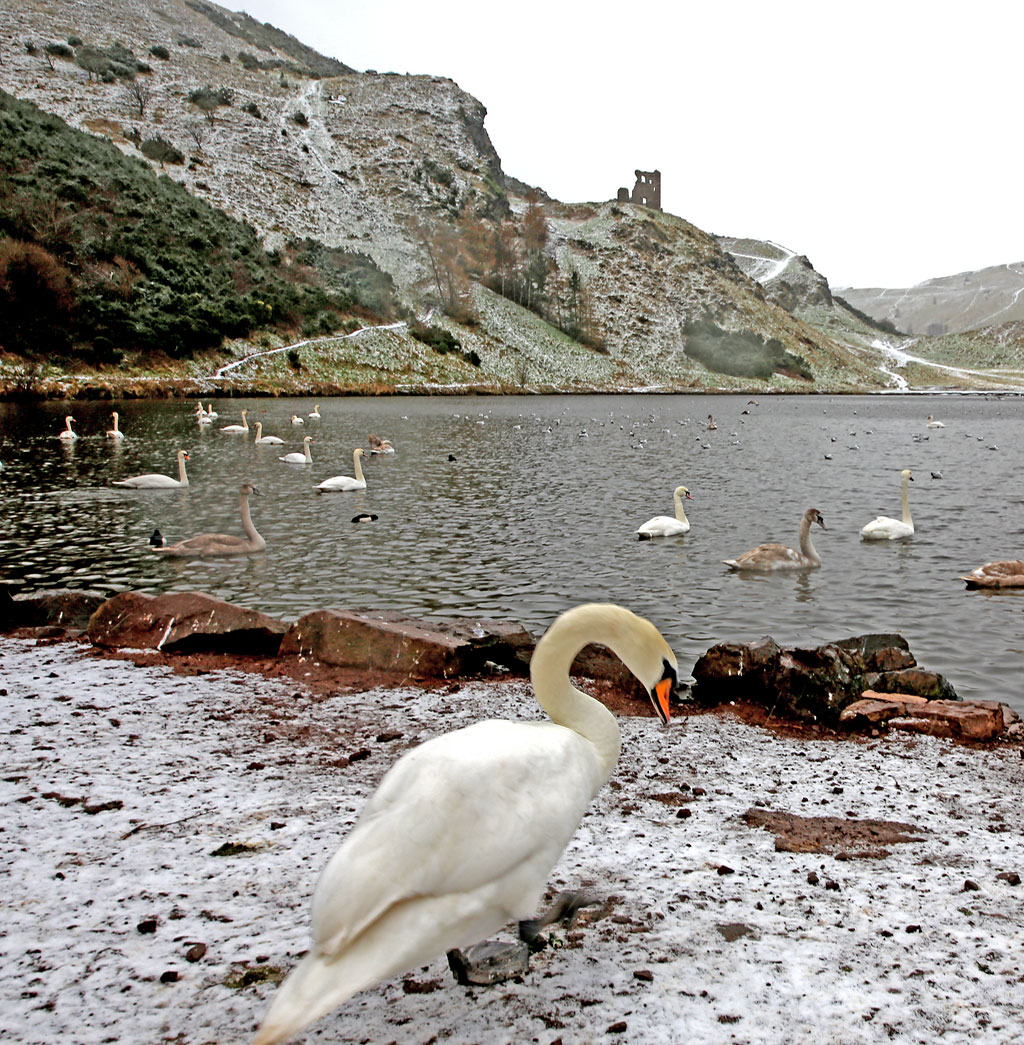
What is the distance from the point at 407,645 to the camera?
8031mm

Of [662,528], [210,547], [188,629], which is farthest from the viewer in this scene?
[662,528]

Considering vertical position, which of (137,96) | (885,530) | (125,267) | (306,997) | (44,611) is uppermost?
(137,96)

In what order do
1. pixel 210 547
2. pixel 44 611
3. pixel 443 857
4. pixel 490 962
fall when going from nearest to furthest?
pixel 443 857
pixel 490 962
pixel 44 611
pixel 210 547

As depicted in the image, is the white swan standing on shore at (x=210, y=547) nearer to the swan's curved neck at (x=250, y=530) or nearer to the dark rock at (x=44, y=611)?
the swan's curved neck at (x=250, y=530)

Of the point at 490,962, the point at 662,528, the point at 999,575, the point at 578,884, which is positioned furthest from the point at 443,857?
the point at 662,528

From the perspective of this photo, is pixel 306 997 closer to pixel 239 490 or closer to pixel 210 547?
pixel 210 547

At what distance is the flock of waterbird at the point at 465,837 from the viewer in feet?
8.34

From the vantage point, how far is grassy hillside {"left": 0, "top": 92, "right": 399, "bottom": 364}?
5581cm

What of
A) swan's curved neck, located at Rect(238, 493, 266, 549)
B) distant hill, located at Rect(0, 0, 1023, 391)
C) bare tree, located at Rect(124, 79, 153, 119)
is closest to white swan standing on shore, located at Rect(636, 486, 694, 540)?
swan's curved neck, located at Rect(238, 493, 266, 549)

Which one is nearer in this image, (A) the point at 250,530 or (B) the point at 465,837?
(B) the point at 465,837

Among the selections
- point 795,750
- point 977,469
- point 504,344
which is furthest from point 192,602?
point 504,344

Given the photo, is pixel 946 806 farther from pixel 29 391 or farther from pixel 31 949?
pixel 29 391

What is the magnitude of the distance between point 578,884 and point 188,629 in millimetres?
6031

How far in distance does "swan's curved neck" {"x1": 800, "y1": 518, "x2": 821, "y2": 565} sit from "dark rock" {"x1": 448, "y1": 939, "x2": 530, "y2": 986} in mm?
11776
